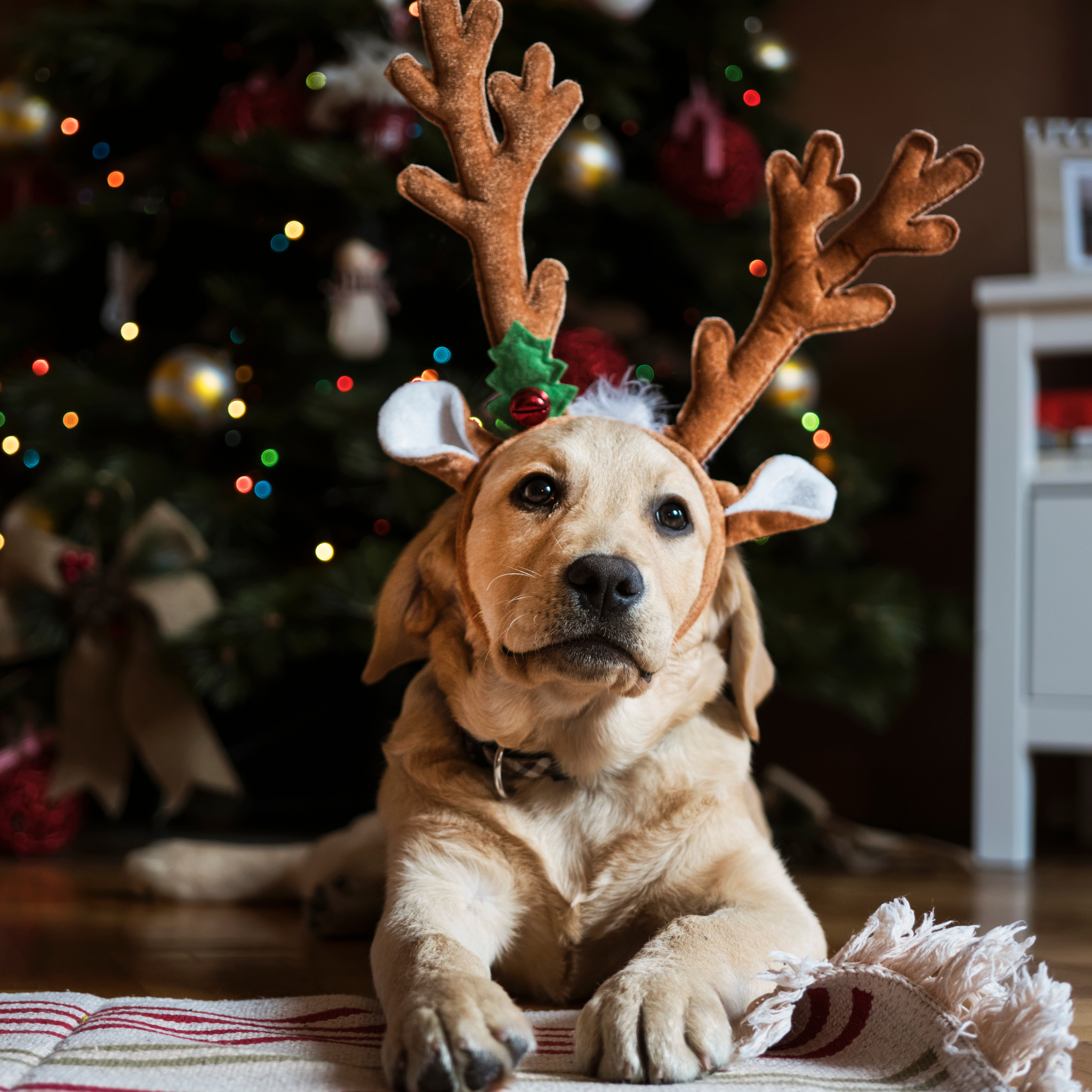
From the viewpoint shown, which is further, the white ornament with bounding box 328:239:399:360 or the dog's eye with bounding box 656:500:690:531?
the white ornament with bounding box 328:239:399:360

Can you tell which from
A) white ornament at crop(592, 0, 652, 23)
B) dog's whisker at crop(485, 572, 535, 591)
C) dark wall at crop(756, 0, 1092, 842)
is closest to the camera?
dog's whisker at crop(485, 572, 535, 591)

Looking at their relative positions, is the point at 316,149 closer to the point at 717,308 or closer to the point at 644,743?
the point at 717,308

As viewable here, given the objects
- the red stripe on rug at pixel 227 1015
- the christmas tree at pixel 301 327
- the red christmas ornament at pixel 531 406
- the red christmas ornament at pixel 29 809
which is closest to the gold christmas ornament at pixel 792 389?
the christmas tree at pixel 301 327

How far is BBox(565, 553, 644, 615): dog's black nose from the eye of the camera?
98cm

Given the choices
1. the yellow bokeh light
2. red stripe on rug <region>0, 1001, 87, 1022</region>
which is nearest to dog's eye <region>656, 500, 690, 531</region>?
red stripe on rug <region>0, 1001, 87, 1022</region>

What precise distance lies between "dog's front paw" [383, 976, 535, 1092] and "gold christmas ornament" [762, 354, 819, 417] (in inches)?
60.8

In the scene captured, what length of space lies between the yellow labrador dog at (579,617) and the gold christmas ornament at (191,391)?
1055 mm

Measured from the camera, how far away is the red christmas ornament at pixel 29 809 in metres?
2.07

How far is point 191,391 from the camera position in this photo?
2.12 meters

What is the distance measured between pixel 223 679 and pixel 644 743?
1.03m

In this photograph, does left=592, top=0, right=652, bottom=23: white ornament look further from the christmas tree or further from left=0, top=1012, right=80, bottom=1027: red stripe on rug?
left=0, top=1012, right=80, bottom=1027: red stripe on rug

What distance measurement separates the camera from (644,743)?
1140 millimetres

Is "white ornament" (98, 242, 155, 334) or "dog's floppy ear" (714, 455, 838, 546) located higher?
"white ornament" (98, 242, 155, 334)

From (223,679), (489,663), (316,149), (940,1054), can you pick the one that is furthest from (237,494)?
(940,1054)
